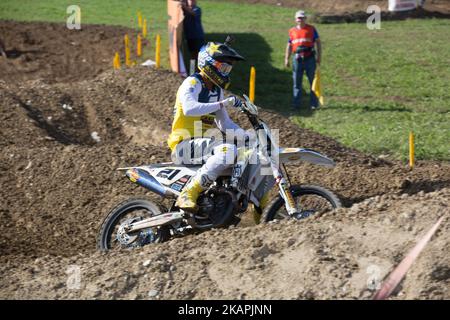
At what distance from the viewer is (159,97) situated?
15141mm

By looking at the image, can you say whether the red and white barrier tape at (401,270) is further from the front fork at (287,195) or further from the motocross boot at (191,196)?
the motocross boot at (191,196)

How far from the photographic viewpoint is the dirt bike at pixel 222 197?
816 centimetres

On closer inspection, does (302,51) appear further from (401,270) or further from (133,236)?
(401,270)

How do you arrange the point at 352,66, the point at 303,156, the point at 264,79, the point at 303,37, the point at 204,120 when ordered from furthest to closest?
the point at 352,66 < the point at 264,79 < the point at 303,37 < the point at 204,120 < the point at 303,156

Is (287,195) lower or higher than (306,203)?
higher

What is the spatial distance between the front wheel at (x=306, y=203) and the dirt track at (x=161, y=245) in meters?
0.35

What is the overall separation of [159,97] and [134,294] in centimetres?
866

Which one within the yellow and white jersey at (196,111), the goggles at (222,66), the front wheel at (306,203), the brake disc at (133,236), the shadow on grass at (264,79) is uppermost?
the goggles at (222,66)

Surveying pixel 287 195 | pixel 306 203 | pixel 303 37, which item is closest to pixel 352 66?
pixel 303 37

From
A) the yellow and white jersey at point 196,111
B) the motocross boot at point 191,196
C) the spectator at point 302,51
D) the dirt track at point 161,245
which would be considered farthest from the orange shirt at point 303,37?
the motocross boot at point 191,196

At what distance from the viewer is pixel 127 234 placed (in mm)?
8383

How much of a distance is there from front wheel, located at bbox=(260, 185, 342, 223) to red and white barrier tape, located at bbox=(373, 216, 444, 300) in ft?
4.62

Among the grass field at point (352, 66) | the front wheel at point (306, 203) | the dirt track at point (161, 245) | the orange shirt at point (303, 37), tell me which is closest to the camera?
the dirt track at point (161, 245)

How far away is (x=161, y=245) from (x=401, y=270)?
2322 millimetres
